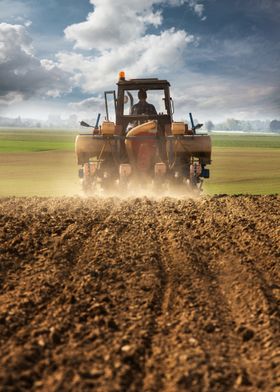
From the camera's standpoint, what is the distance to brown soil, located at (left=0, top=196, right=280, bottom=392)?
313 centimetres

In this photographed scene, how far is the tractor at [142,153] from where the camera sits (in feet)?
37.7

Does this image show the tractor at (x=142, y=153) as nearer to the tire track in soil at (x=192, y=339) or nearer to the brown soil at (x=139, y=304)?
the brown soil at (x=139, y=304)

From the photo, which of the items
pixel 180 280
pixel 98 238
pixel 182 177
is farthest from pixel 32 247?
pixel 182 177

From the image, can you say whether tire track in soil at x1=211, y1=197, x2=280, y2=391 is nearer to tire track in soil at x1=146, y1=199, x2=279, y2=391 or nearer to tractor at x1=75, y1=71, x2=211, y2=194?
tire track in soil at x1=146, y1=199, x2=279, y2=391

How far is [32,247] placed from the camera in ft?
20.8

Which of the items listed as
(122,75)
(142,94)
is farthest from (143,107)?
(122,75)

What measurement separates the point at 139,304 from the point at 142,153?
768 cm

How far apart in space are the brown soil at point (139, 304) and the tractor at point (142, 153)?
3715 mm

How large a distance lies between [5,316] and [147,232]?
349 centimetres

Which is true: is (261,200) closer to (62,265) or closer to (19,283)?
(62,265)

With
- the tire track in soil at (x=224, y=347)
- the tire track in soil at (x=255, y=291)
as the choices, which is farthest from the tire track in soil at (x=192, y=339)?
the tire track in soil at (x=255, y=291)

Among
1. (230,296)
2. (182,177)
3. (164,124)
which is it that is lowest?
(230,296)

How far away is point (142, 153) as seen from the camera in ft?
38.3

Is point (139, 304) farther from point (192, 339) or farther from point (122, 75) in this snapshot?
point (122, 75)
